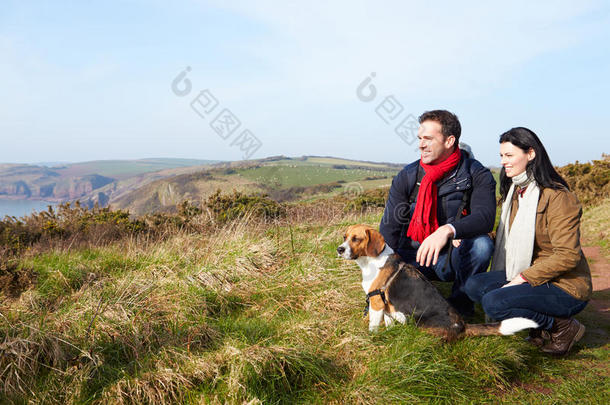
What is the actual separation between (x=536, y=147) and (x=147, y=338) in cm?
363

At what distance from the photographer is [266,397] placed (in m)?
2.51

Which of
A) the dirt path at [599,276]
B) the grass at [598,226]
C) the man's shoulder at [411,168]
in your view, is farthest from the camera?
the grass at [598,226]

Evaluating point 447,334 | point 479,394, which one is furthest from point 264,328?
point 479,394

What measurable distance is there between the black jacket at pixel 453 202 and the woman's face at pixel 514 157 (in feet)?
1.41

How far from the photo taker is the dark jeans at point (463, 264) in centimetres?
367

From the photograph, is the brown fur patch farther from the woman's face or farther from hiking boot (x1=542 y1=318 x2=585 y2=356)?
hiking boot (x1=542 y1=318 x2=585 y2=356)

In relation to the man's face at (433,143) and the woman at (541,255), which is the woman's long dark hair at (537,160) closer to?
the woman at (541,255)

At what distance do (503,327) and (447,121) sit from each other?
1846 mm

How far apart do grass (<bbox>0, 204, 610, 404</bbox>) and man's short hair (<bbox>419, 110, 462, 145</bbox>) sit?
1806 mm

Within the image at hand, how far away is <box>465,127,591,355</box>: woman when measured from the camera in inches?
116

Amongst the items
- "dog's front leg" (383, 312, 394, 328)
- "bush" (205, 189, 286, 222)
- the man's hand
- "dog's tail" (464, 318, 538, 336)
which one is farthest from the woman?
"bush" (205, 189, 286, 222)

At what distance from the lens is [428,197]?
3527 millimetres

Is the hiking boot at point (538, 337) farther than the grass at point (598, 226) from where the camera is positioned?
No

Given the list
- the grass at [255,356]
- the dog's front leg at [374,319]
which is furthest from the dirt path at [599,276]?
the dog's front leg at [374,319]
